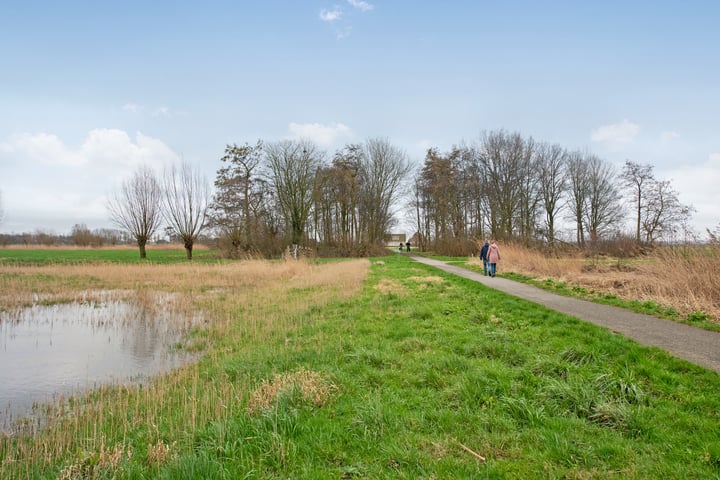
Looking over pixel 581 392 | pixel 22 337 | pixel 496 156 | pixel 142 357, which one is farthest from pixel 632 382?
pixel 496 156

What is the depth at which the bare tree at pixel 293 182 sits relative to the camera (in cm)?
3844

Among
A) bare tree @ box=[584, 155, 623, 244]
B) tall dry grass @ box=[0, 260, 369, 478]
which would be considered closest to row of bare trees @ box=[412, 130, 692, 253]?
bare tree @ box=[584, 155, 623, 244]

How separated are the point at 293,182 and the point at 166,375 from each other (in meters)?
34.2

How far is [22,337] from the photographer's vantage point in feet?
27.9

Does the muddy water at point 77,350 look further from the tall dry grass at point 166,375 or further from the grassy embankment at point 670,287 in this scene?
the grassy embankment at point 670,287

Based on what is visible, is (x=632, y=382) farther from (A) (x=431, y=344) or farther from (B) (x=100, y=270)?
(B) (x=100, y=270)

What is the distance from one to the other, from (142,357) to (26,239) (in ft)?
315

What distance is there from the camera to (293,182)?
38719 mm

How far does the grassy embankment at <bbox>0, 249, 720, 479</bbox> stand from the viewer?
2.85m

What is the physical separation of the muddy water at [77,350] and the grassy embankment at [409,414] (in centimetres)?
91

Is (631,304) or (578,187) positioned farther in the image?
(578,187)

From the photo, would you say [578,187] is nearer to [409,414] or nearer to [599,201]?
[599,201]

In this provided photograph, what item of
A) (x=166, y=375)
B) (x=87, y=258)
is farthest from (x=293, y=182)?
(x=166, y=375)

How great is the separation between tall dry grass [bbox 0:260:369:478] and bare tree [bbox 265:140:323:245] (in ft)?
58.4
